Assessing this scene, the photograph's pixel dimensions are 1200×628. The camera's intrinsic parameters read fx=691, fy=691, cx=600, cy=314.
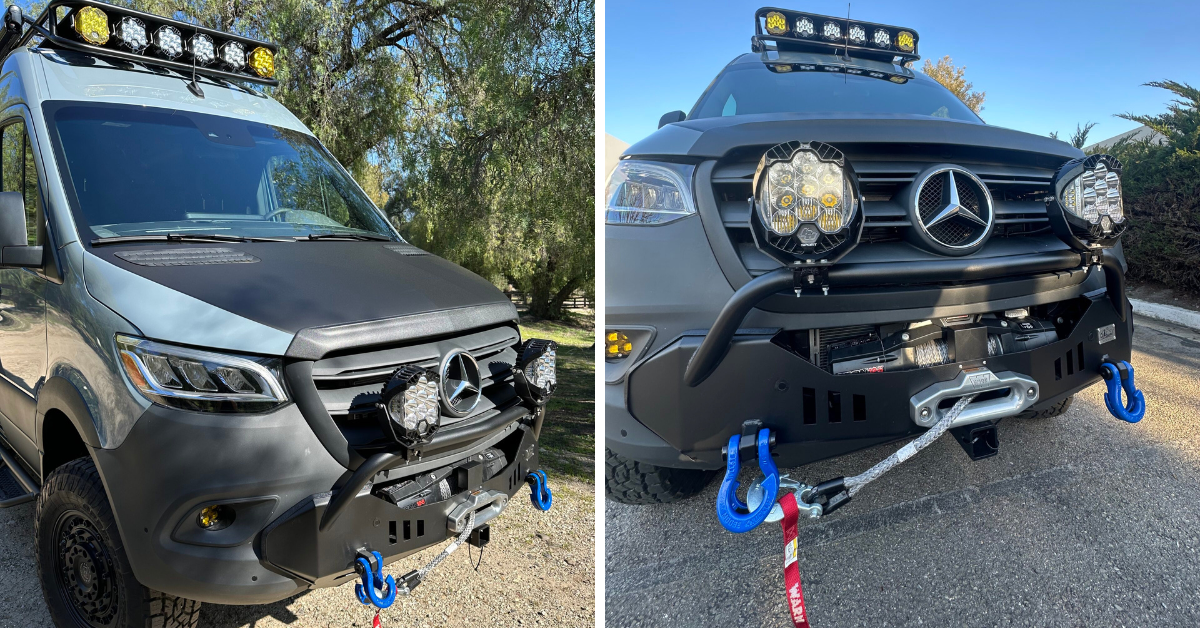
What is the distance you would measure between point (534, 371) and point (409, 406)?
770mm

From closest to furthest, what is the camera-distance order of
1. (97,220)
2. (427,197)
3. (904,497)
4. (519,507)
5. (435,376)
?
(435,376) → (97,220) → (904,497) → (519,507) → (427,197)

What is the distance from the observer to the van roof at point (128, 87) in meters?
2.79

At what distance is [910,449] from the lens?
237cm

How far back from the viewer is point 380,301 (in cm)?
231

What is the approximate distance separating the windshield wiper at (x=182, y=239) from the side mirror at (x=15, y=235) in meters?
0.28

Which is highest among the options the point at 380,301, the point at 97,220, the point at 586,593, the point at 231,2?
the point at 231,2

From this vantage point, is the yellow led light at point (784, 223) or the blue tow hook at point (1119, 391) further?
the blue tow hook at point (1119, 391)


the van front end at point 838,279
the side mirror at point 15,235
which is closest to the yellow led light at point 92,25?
the side mirror at point 15,235

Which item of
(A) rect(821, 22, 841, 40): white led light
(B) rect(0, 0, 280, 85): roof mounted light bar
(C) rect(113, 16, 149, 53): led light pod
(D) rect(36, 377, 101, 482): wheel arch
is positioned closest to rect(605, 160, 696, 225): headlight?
(A) rect(821, 22, 841, 40): white led light

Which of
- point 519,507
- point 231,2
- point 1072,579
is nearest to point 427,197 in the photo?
point 231,2

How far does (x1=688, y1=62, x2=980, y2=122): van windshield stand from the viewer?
3.37m

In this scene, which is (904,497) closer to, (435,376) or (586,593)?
(586,593)

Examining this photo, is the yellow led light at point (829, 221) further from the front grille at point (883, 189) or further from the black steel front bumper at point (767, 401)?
the black steel front bumper at point (767, 401)

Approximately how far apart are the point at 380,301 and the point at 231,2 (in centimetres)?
708
